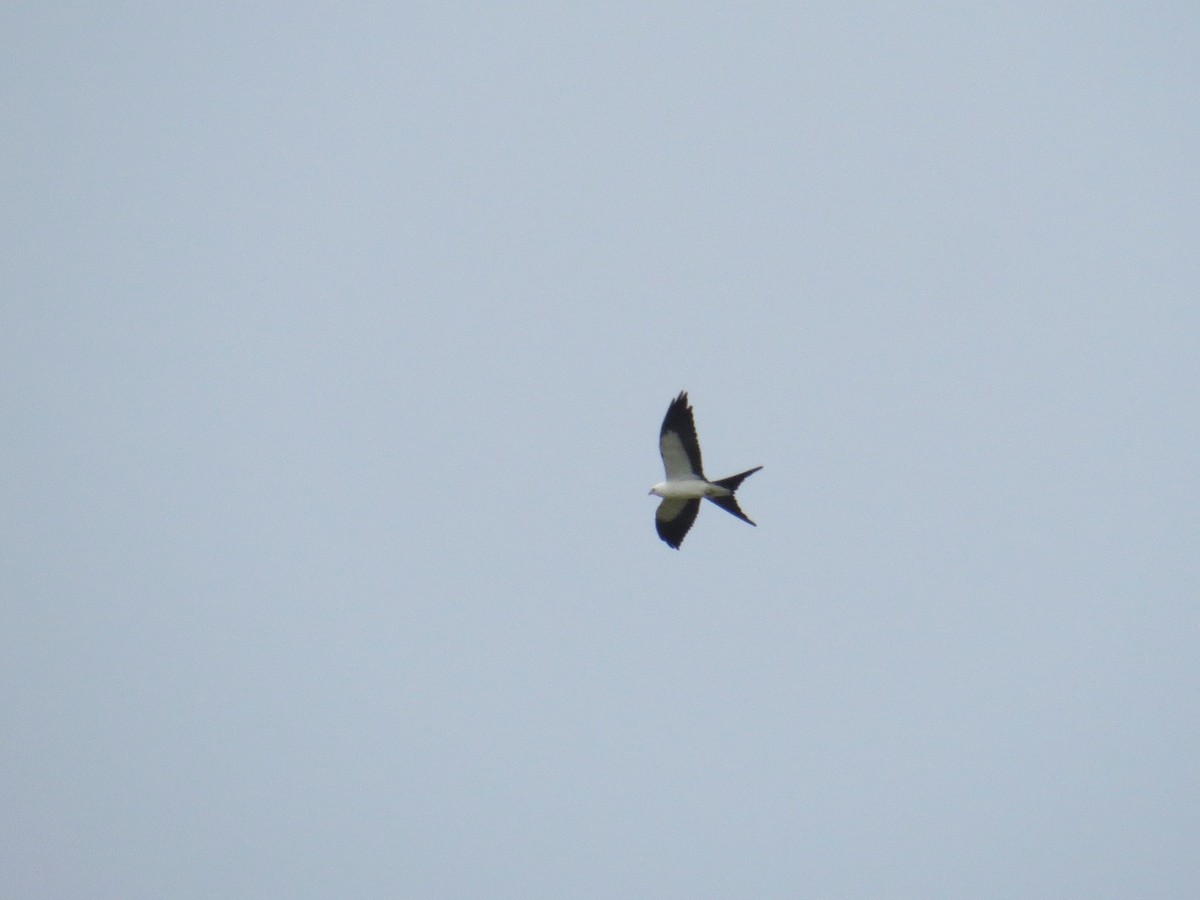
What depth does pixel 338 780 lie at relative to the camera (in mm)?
138375

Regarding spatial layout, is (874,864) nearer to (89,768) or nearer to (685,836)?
(685,836)

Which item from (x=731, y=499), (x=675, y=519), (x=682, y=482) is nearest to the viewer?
(x=731, y=499)

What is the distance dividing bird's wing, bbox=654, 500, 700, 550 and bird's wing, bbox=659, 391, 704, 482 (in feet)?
2.34

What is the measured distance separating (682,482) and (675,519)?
83cm

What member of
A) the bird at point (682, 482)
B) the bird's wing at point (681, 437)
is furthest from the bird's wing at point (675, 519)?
the bird's wing at point (681, 437)

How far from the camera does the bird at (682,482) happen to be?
46.4ft

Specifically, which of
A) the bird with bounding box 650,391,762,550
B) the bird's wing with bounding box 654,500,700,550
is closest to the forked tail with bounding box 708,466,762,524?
the bird with bounding box 650,391,762,550

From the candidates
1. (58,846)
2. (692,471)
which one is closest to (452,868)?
(58,846)

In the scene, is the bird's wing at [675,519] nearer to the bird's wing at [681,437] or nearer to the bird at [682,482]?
the bird at [682,482]

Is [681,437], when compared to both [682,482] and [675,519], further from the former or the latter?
[675,519]

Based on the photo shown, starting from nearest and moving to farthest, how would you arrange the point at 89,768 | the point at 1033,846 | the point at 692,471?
the point at 692,471
the point at 1033,846
the point at 89,768

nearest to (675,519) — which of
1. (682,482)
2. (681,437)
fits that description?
(682,482)

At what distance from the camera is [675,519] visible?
1547 centimetres

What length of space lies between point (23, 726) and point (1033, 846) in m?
119
